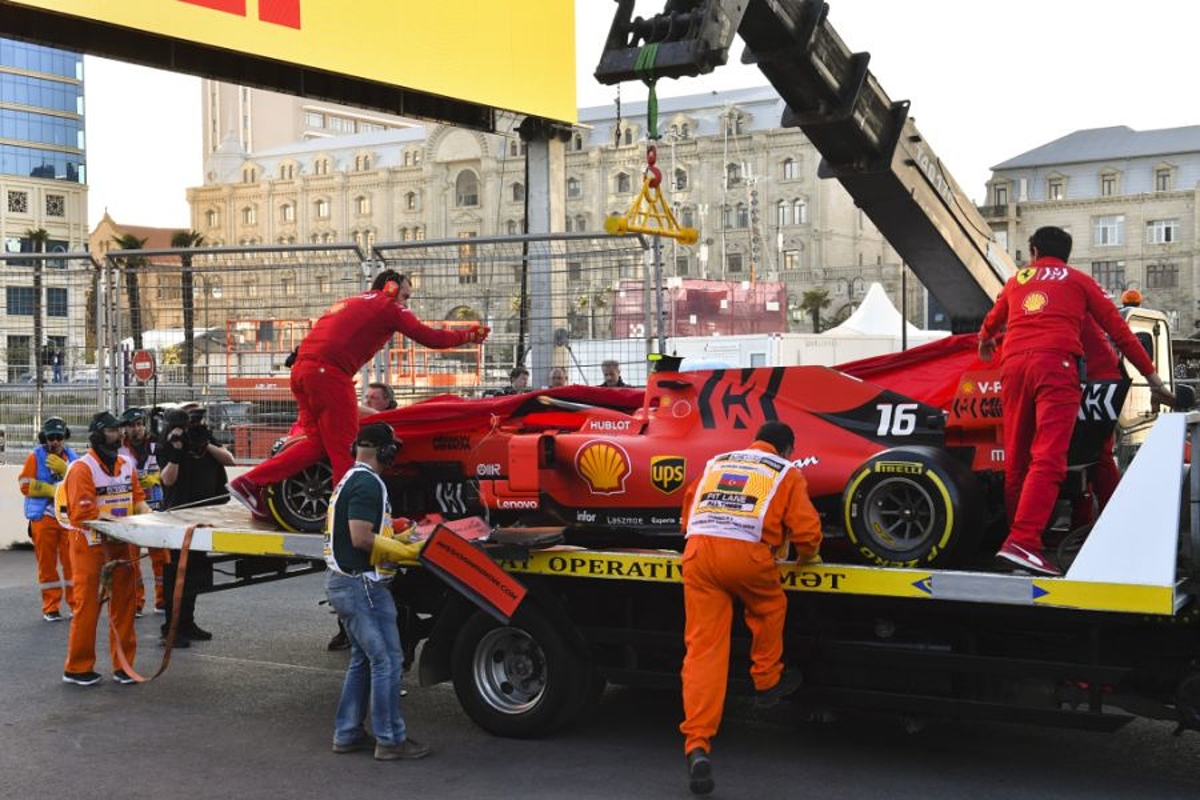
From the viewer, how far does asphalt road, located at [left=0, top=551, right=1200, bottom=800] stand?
6.78 metres

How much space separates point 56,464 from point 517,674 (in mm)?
6242

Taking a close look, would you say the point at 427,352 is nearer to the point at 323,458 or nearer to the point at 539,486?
the point at 323,458

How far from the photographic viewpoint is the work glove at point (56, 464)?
12.3m

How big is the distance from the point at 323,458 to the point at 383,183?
10546 centimetres

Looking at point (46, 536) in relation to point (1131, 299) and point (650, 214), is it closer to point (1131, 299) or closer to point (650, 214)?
point (650, 214)

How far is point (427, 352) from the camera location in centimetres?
1236

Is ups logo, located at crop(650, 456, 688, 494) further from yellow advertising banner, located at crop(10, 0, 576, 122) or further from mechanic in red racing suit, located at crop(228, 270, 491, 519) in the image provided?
yellow advertising banner, located at crop(10, 0, 576, 122)

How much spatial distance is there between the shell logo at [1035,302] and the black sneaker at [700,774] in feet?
8.85

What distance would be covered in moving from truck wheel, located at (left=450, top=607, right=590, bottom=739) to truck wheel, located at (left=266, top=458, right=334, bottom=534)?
5.28 ft

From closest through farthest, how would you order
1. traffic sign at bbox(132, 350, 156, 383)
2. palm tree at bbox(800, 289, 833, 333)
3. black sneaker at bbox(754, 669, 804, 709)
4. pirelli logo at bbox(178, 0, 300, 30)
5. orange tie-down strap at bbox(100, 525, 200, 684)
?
black sneaker at bbox(754, 669, 804, 709)
orange tie-down strap at bbox(100, 525, 200, 684)
traffic sign at bbox(132, 350, 156, 383)
pirelli logo at bbox(178, 0, 300, 30)
palm tree at bbox(800, 289, 833, 333)

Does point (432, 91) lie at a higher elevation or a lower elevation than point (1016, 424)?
higher

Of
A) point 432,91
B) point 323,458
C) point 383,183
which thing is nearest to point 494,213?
point 383,183

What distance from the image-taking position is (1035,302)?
23.1ft

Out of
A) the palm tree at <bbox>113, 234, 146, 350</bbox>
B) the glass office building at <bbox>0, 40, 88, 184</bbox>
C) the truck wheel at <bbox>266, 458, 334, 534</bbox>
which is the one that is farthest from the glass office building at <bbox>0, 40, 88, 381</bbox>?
the truck wheel at <bbox>266, 458, 334, 534</bbox>
